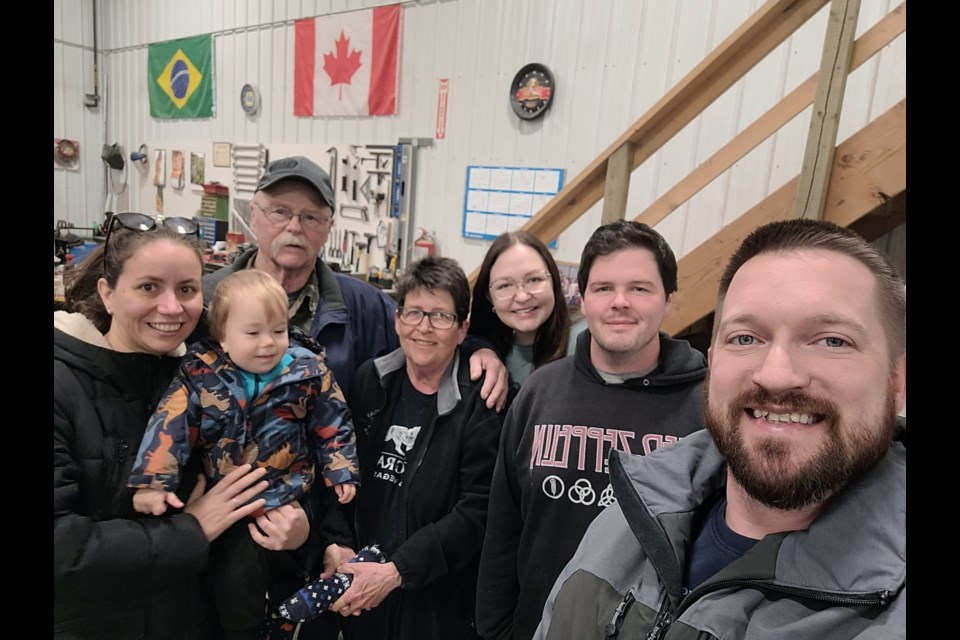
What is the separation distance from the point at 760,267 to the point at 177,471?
4.54 ft

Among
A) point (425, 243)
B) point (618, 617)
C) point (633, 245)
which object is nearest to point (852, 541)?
point (618, 617)

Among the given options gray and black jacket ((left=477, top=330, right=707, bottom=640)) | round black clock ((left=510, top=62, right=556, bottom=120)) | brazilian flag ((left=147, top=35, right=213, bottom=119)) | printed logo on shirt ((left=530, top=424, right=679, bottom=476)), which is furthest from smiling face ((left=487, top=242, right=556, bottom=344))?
brazilian flag ((left=147, top=35, right=213, bottom=119))

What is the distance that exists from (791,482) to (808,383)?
15cm

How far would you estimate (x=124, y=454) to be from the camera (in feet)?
4.33

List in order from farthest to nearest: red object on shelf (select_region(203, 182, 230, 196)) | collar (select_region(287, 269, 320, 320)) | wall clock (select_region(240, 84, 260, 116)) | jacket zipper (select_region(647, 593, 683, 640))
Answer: red object on shelf (select_region(203, 182, 230, 196)), wall clock (select_region(240, 84, 260, 116)), collar (select_region(287, 269, 320, 320)), jacket zipper (select_region(647, 593, 683, 640))

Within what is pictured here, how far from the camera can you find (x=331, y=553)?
1773 millimetres

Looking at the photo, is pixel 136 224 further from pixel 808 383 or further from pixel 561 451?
pixel 808 383

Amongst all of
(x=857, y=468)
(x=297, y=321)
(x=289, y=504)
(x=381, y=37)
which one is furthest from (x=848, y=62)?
(x=381, y=37)

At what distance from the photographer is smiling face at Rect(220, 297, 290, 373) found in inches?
62.2

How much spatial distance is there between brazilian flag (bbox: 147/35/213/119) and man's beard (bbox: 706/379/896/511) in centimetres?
772

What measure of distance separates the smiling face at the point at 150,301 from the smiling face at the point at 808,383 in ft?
4.15

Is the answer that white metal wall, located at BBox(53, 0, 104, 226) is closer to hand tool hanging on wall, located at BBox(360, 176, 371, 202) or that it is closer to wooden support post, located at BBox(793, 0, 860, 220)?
hand tool hanging on wall, located at BBox(360, 176, 371, 202)

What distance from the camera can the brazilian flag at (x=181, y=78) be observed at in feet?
22.6
